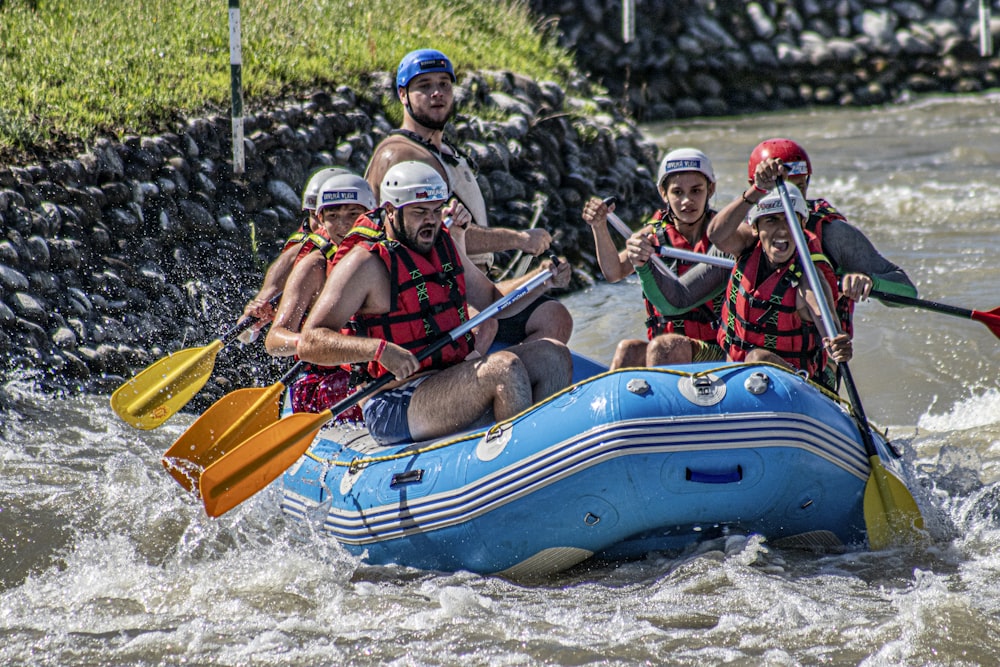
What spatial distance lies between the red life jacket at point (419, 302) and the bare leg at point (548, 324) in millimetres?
690

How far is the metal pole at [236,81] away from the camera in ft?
27.2

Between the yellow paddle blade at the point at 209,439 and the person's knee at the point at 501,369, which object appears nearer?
the person's knee at the point at 501,369

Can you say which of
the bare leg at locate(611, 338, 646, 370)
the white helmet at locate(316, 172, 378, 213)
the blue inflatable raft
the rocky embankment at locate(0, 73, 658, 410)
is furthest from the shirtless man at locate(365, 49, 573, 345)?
the rocky embankment at locate(0, 73, 658, 410)

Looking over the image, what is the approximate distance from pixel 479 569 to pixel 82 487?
2345 mm

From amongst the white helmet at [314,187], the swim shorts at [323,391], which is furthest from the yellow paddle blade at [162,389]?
the white helmet at [314,187]

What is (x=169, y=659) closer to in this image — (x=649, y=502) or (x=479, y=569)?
(x=479, y=569)

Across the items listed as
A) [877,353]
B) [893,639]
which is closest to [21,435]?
[893,639]

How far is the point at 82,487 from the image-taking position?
5.93 m

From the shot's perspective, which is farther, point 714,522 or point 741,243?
point 741,243

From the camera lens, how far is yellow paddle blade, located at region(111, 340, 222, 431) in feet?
19.0

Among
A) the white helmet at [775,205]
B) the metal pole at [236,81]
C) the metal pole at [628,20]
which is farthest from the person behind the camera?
the metal pole at [628,20]

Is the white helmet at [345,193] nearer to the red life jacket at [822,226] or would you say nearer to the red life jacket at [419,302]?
the red life jacket at [419,302]

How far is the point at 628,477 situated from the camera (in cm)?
437

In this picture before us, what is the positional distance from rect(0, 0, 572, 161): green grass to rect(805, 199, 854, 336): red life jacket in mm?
4906
